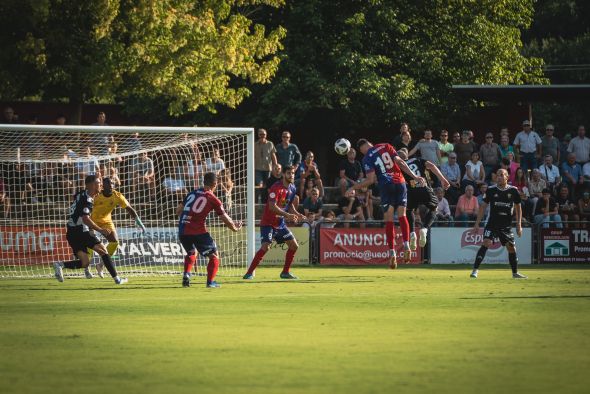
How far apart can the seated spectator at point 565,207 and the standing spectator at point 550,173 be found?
0.48 m

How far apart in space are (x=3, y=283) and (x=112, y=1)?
11098 mm

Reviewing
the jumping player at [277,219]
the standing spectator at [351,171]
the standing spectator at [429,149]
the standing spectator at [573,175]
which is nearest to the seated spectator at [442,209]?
the standing spectator at [429,149]

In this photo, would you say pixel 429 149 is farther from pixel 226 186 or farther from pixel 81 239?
pixel 81 239

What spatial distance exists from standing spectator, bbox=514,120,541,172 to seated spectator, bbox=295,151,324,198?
19.4ft

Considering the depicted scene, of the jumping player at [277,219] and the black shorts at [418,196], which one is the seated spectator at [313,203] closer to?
the black shorts at [418,196]

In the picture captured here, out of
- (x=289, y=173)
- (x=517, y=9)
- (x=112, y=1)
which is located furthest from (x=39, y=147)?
(x=517, y=9)

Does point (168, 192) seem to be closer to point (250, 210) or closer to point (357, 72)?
point (250, 210)

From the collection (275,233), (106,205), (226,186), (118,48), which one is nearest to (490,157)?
(226,186)

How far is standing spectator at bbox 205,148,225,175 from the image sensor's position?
80.4 ft

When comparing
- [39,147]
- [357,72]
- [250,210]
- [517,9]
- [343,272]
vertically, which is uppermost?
[517,9]

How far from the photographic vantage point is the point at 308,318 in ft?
41.9

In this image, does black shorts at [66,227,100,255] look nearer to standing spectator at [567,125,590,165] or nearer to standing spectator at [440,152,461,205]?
standing spectator at [440,152,461,205]

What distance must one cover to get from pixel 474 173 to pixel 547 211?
227cm

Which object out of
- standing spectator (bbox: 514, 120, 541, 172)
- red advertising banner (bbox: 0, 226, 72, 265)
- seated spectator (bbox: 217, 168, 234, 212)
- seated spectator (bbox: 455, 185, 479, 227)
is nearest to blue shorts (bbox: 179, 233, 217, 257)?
seated spectator (bbox: 217, 168, 234, 212)
